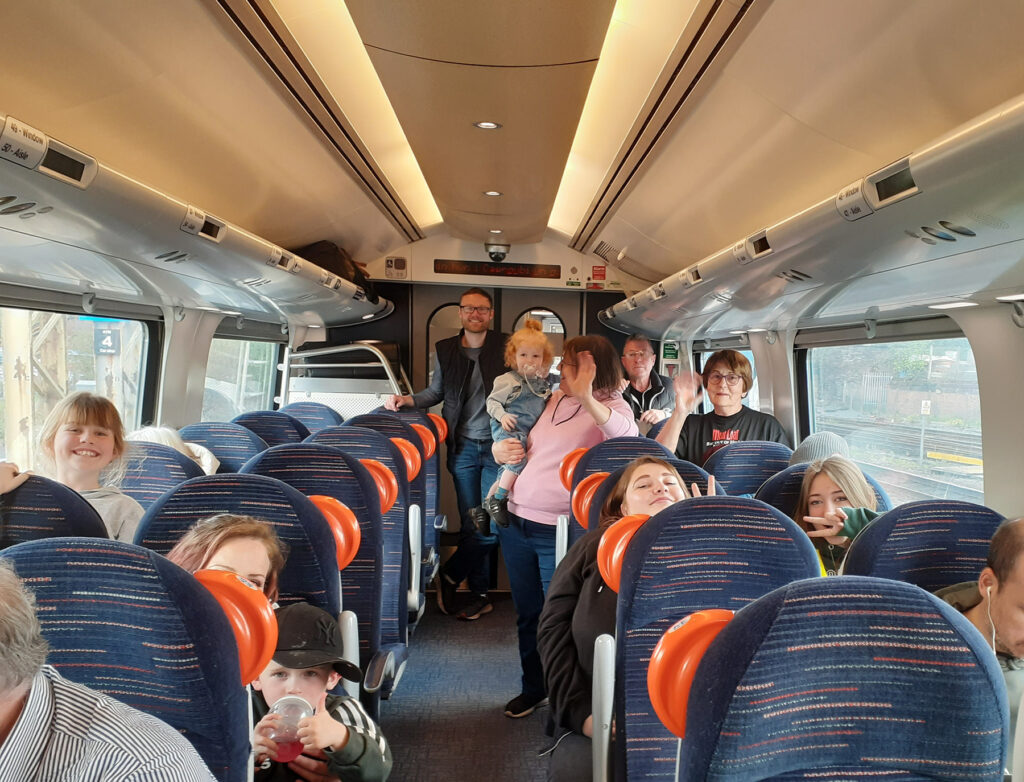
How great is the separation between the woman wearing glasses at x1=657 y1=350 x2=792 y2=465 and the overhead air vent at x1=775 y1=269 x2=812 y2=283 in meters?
1.16

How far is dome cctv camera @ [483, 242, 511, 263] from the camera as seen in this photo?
860 cm

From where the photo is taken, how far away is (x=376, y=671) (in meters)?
2.70

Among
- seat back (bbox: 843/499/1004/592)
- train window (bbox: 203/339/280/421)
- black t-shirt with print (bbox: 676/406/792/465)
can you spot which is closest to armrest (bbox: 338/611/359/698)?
seat back (bbox: 843/499/1004/592)

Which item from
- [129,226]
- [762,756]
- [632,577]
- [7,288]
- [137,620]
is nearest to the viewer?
[762,756]

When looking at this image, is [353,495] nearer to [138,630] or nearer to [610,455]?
[610,455]

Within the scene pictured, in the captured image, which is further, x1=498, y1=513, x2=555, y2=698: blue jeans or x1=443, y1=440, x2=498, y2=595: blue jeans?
x1=443, y1=440, x2=498, y2=595: blue jeans

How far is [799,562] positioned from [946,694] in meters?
0.87

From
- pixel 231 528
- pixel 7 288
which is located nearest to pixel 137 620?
pixel 231 528

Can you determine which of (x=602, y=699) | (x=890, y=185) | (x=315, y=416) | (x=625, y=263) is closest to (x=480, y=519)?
(x=315, y=416)

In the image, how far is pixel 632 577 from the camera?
2.00 meters

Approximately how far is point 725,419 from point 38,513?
3916mm

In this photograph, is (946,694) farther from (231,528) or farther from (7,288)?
(7,288)

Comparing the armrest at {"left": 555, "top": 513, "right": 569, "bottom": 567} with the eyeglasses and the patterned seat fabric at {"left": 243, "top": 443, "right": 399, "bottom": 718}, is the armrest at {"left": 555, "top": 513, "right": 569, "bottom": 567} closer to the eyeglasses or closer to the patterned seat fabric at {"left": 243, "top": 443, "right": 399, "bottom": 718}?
the patterned seat fabric at {"left": 243, "top": 443, "right": 399, "bottom": 718}

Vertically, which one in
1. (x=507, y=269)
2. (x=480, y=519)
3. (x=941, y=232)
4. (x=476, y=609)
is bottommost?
(x=476, y=609)
